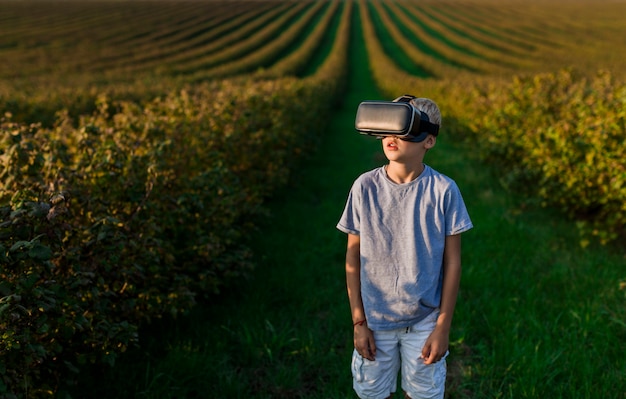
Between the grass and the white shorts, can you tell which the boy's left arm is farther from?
the grass

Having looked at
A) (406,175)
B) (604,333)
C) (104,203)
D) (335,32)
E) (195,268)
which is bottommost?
(604,333)

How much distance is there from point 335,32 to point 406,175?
6373 cm

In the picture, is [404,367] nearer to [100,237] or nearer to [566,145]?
[100,237]

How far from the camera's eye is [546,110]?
6.43 metres

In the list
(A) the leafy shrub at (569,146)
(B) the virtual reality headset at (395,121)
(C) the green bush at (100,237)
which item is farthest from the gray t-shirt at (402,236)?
(A) the leafy shrub at (569,146)

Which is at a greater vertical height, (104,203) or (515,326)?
(104,203)

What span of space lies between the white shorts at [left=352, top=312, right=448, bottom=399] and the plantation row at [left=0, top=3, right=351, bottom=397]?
1308 mm

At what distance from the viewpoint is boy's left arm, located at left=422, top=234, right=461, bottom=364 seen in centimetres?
196

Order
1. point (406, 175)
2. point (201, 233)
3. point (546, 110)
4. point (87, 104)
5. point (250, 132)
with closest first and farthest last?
point (406, 175) → point (201, 233) → point (250, 132) → point (546, 110) → point (87, 104)

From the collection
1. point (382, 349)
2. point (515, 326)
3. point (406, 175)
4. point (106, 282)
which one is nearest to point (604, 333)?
point (515, 326)

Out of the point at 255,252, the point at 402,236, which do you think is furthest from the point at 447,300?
the point at 255,252

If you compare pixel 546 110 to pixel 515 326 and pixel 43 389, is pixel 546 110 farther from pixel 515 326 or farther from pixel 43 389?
pixel 43 389

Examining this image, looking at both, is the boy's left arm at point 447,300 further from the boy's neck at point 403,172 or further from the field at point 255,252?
the field at point 255,252

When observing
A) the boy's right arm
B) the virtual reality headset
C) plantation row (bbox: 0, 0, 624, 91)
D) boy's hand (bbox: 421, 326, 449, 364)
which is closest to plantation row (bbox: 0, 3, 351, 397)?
the boy's right arm
